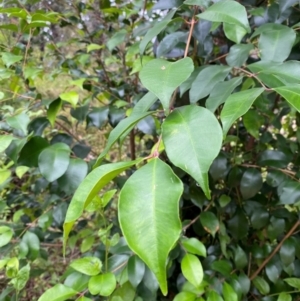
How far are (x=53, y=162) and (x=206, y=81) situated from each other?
0.32m

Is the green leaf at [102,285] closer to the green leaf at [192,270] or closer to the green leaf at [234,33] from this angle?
the green leaf at [192,270]

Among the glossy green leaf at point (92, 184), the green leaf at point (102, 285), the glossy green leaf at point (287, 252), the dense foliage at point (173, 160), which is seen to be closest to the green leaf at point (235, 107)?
the dense foliage at point (173, 160)

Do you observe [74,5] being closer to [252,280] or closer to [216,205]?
[216,205]

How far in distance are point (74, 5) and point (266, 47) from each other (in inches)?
27.3

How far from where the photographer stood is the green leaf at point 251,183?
0.75 m

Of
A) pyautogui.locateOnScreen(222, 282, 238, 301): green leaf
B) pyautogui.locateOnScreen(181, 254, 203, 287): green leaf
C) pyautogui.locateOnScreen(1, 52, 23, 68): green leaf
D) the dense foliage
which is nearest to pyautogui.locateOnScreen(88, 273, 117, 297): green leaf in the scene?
the dense foliage

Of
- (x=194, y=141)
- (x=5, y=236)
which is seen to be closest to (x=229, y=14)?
(x=194, y=141)

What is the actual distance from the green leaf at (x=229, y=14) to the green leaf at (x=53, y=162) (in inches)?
14.2

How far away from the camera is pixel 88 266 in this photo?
1.84 ft

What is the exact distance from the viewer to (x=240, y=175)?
80 centimetres

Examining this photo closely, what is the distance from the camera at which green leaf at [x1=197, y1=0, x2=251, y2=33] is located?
425 millimetres

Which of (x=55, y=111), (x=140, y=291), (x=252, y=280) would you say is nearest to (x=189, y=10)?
(x=55, y=111)

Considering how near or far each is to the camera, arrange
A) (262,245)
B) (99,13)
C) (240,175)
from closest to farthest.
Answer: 1. (240,175)
2. (262,245)
3. (99,13)

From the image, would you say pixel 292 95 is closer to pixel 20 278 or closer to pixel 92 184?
pixel 92 184
